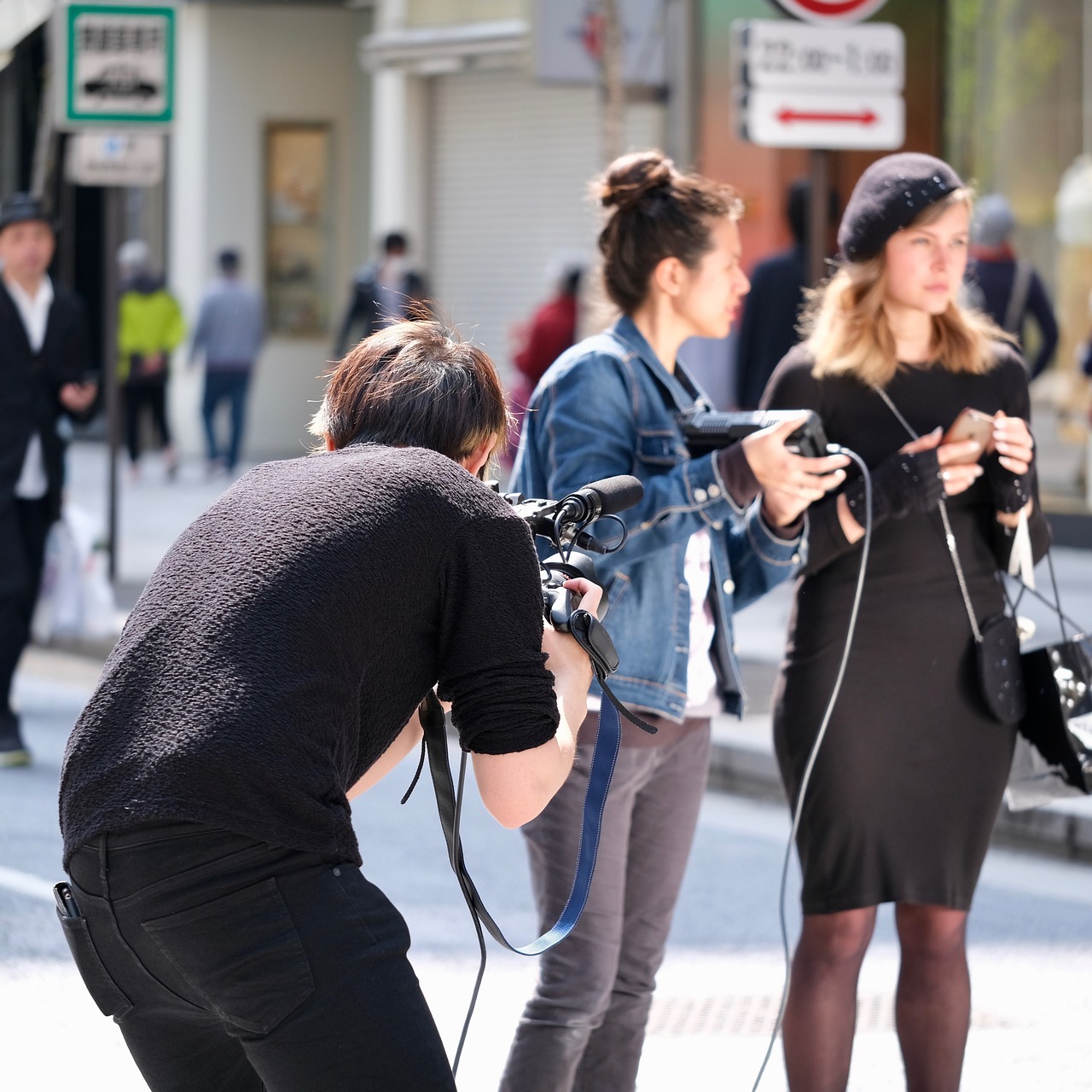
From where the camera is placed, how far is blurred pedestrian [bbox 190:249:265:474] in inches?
731

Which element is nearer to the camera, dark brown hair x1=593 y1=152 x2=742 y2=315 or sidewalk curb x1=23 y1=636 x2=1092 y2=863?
dark brown hair x1=593 y1=152 x2=742 y2=315

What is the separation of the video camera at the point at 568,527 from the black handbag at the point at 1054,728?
1341 mm

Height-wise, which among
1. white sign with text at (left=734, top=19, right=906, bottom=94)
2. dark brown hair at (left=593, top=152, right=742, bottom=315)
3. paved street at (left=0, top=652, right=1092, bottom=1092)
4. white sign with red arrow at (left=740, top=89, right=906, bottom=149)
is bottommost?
paved street at (left=0, top=652, right=1092, bottom=1092)

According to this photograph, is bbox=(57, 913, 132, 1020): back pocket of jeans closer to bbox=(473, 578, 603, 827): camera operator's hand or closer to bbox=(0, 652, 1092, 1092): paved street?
bbox=(473, 578, 603, 827): camera operator's hand

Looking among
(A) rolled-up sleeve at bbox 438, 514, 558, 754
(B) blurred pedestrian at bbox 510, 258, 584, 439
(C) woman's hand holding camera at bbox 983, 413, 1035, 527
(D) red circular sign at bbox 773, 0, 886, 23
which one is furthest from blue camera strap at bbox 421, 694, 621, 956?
(B) blurred pedestrian at bbox 510, 258, 584, 439

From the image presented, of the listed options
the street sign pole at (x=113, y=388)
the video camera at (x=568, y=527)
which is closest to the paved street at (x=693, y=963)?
the video camera at (x=568, y=527)

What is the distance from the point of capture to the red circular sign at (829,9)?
26.0 ft

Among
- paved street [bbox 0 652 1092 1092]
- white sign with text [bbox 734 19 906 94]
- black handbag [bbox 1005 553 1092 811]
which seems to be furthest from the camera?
white sign with text [bbox 734 19 906 94]

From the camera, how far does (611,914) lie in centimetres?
348

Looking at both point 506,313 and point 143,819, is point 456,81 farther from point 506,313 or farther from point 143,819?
point 143,819

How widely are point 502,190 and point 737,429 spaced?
16.0 m

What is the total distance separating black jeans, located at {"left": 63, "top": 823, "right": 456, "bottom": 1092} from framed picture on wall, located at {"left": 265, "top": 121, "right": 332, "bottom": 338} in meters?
20.1

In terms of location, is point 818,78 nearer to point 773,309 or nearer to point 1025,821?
point 773,309

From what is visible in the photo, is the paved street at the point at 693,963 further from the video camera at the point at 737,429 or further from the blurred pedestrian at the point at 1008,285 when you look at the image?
the blurred pedestrian at the point at 1008,285
